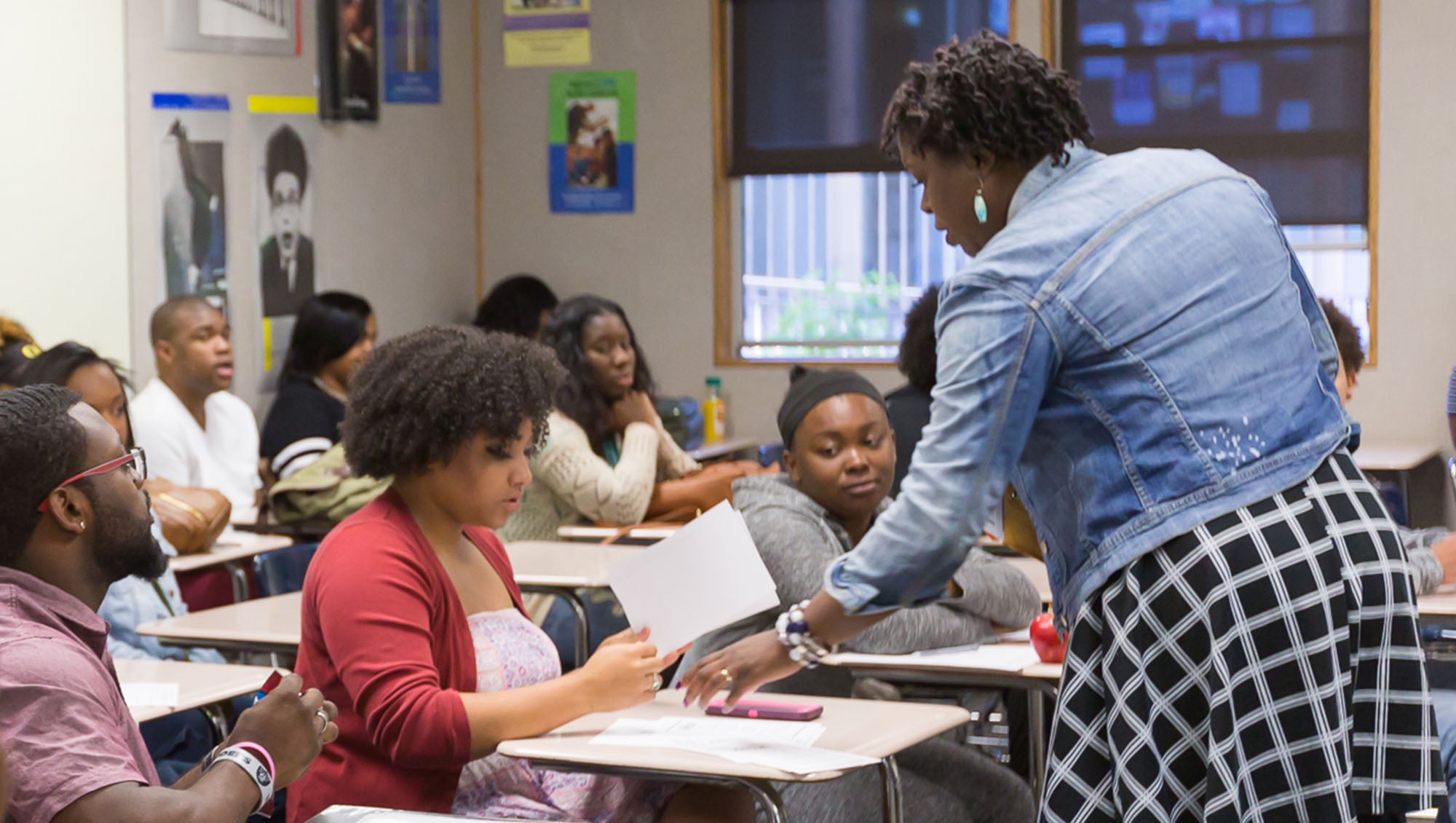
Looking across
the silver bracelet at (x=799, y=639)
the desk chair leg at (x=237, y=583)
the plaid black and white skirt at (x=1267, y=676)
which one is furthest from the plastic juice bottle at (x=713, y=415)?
the plaid black and white skirt at (x=1267, y=676)

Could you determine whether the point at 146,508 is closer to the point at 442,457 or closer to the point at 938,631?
the point at 442,457

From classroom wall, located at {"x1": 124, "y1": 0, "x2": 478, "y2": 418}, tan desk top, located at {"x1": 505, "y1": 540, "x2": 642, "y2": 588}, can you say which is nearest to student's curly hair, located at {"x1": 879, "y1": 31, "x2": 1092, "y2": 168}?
tan desk top, located at {"x1": 505, "y1": 540, "x2": 642, "y2": 588}

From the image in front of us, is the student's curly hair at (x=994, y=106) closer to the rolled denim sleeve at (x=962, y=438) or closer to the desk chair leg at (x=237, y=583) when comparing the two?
the rolled denim sleeve at (x=962, y=438)

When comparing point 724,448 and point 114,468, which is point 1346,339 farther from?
point 724,448

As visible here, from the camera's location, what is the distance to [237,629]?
3250 millimetres

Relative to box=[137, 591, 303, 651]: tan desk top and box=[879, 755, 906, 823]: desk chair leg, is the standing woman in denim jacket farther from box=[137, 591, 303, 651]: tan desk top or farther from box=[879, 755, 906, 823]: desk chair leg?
box=[137, 591, 303, 651]: tan desk top

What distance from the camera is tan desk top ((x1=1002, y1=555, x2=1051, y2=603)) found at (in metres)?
3.46

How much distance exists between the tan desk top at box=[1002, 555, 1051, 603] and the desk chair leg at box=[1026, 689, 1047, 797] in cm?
27

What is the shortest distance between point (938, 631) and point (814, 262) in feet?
14.7

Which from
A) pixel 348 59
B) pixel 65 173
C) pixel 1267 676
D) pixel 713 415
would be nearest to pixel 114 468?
pixel 1267 676

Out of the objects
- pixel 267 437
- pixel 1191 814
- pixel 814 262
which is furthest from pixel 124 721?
pixel 814 262

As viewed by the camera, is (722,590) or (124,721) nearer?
(124,721)

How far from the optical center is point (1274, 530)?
5.11ft

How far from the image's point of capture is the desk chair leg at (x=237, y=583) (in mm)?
4238
